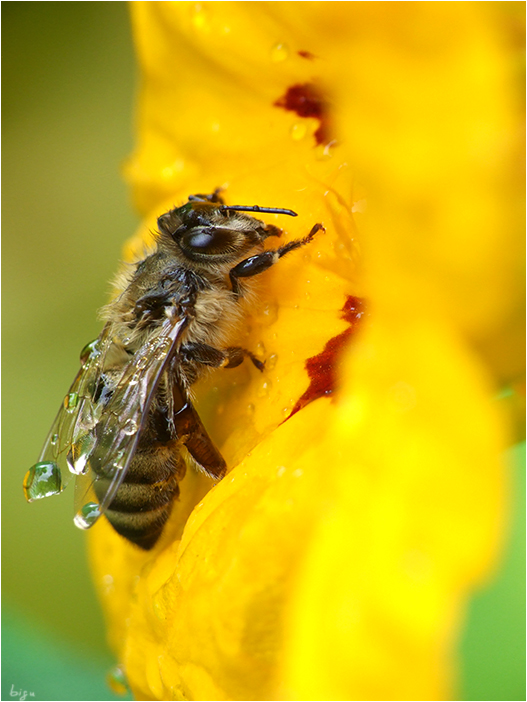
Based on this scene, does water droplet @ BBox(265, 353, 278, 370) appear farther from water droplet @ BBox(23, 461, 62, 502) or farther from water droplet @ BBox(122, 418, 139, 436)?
water droplet @ BBox(23, 461, 62, 502)

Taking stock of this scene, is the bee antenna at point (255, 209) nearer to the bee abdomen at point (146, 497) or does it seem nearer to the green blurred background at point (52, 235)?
the bee abdomen at point (146, 497)

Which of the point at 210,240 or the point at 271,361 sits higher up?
the point at 210,240

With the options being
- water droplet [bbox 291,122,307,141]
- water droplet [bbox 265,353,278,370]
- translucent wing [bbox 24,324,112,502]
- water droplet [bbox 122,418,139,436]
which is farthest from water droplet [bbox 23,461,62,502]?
water droplet [bbox 291,122,307,141]

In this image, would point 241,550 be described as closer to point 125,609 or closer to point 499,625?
point 499,625

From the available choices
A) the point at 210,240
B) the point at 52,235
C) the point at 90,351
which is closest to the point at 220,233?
the point at 210,240

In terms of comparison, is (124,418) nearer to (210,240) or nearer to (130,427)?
(130,427)

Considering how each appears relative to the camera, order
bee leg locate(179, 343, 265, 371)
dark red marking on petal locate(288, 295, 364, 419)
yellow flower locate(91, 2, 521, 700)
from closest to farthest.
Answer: yellow flower locate(91, 2, 521, 700) → dark red marking on petal locate(288, 295, 364, 419) → bee leg locate(179, 343, 265, 371)

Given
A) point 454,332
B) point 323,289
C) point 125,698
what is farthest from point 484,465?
point 125,698
